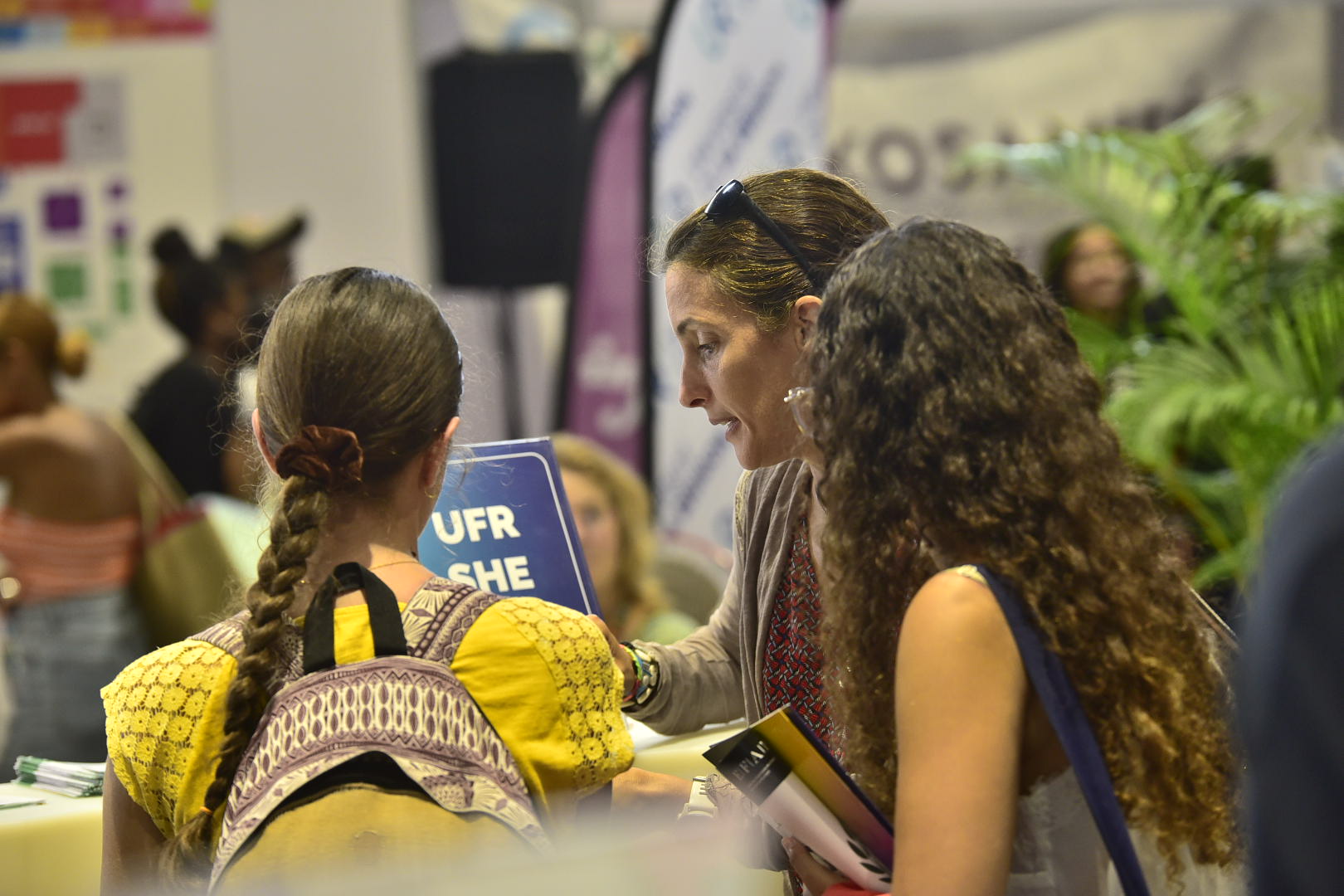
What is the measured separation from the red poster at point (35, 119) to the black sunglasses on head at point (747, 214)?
4.89 m

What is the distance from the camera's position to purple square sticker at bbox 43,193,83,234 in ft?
18.7

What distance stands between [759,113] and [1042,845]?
2963mm

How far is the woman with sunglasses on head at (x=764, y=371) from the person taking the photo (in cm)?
162

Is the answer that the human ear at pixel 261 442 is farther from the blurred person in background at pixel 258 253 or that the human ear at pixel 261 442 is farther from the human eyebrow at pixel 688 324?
the blurred person in background at pixel 258 253

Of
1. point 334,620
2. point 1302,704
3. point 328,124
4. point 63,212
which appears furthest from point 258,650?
point 63,212

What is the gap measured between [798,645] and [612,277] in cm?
296

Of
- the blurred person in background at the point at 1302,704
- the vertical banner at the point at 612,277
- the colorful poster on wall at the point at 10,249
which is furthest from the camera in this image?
the colorful poster on wall at the point at 10,249

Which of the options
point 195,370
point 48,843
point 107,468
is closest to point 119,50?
point 195,370

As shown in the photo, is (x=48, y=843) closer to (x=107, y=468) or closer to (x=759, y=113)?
(x=107, y=468)

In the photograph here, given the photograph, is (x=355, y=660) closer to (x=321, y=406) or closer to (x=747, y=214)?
(x=321, y=406)

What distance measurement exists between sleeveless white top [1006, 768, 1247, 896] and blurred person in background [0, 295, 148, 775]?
284cm

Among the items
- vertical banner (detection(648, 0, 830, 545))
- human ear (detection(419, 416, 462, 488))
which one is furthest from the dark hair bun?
human ear (detection(419, 416, 462, 488))

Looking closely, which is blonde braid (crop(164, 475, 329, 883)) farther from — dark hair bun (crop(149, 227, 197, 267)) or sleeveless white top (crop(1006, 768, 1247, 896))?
dark hair bun (crop(149, 227, 197, 267))

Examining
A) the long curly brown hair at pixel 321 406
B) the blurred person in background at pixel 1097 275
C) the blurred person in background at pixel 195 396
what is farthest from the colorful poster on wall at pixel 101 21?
the long curly brown hair at pixel 321 406
